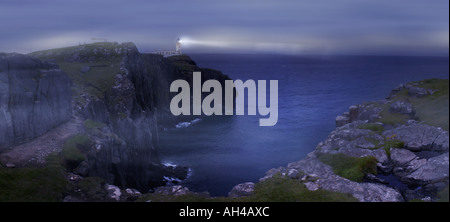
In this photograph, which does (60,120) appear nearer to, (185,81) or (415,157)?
(415,157)

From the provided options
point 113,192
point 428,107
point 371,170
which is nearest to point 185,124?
point 428,107

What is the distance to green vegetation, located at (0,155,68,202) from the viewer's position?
22.6 meters

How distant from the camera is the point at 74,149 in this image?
106 feet

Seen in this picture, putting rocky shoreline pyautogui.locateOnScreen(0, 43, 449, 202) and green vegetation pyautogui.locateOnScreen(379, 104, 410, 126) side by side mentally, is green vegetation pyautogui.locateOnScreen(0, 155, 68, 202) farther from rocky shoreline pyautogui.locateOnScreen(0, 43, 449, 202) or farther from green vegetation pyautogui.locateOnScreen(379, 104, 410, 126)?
green vegetation pyautogui.locateOnScreen(379, 104, 410, 126)

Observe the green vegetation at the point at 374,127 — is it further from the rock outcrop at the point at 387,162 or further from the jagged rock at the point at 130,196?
the jagged rock at the point at 130,196

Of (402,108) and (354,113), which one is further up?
(402,108)

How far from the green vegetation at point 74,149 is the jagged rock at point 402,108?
1638 inches

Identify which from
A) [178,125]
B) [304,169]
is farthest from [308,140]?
[304,169]

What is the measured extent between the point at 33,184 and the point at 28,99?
44.4 feet

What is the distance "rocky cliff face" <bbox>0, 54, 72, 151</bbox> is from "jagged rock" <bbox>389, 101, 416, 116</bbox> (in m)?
46.6

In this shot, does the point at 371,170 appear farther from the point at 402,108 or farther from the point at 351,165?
the point at 402,108

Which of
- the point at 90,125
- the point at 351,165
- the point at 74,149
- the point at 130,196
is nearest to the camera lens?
the point at 130,196

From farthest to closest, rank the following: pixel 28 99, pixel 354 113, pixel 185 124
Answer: pixel 185 124 → pixel 354 113 → pixel 28 99

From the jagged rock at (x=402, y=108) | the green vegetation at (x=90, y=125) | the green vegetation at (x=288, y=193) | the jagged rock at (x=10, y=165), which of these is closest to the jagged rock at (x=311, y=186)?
the green vegetation at (x=288, y=193)
